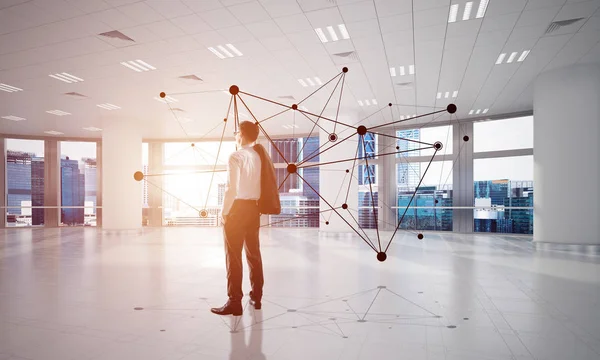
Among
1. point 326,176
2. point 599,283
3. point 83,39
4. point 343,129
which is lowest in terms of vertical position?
point 599,283

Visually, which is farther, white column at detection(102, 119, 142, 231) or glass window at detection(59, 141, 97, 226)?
glass window at detection(59, 141, 97, 226)

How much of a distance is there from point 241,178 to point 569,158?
7.04 metres

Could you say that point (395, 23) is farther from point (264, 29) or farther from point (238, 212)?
point (238, 212)

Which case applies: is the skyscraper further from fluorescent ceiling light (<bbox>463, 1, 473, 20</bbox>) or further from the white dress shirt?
fluorescent ceiling light (<bbox>463, 1, 473, 20</bbox>)

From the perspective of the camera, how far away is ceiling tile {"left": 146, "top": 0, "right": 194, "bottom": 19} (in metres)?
4.50

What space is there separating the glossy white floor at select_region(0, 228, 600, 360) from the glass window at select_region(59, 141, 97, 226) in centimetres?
871

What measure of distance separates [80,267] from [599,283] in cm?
681

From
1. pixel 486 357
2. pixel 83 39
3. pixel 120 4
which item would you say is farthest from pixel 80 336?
pixel 83 39

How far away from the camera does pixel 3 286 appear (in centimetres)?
411

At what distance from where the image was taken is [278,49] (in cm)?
593

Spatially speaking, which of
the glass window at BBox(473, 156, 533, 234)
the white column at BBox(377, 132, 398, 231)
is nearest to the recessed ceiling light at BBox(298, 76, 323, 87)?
the white column at BBox(377, 132, 398, 231)

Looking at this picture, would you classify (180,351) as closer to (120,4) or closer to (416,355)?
(416,355)

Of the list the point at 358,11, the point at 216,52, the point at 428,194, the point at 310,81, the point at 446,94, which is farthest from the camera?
the point at 428,194

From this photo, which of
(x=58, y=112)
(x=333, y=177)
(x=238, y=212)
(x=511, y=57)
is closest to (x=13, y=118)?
(x=58, y=112)
